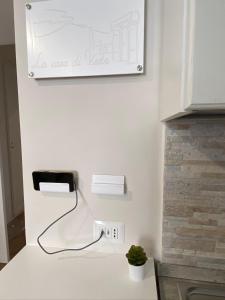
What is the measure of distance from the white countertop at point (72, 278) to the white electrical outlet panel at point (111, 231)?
71 mm

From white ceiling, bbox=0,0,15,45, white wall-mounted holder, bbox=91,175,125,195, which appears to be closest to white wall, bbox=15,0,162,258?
white wall-mounted holder, bbox=91,175,125,195

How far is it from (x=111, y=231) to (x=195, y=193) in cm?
39

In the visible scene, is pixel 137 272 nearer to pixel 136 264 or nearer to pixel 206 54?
pixel 136 264

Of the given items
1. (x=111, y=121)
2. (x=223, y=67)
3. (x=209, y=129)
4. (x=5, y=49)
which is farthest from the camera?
(x=5, y=49)

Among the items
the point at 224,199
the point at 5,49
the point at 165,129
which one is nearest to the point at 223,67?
the point at 165,129

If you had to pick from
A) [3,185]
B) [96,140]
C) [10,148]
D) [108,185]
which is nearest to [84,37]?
[96,140]

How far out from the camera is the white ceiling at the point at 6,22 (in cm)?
139

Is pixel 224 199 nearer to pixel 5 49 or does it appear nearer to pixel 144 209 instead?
pixel 144 209

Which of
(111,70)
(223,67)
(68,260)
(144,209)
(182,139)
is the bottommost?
(68,260)

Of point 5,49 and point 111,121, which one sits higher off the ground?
point 5,49

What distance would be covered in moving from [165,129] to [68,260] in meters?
0.68

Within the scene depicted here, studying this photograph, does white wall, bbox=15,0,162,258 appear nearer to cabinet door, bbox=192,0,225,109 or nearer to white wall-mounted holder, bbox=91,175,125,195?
white wall-mounted holder, bbox=91,175,125,195

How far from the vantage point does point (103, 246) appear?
3.16 feet

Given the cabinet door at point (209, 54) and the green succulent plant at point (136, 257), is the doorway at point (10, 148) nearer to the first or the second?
the green succulent plant at point (136, 257)
